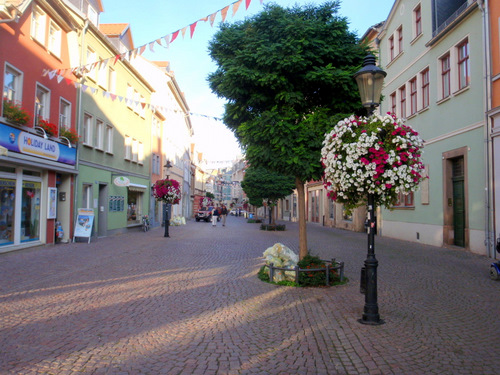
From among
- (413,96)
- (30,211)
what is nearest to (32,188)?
(30,211)

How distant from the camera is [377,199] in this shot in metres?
5.92

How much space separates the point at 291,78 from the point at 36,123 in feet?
31.0

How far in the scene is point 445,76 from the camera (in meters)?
15.1

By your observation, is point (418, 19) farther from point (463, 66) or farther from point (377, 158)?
point (377, 158)

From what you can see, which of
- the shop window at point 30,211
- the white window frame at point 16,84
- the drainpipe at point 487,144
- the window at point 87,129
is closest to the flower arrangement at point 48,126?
the white window frame at point 16,84

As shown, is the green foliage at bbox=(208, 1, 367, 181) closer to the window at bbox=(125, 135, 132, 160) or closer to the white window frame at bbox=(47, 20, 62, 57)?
the white window frame at bbox=(47, 20, 62, 57)

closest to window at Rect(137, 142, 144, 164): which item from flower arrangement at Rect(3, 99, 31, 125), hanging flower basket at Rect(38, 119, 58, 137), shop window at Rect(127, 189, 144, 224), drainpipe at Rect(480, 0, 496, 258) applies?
shop window at Rect(127, 189, 144, 224)

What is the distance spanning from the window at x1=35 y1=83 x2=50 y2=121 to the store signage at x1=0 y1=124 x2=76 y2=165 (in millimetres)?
950

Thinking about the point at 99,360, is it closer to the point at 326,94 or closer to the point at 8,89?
the point at 326,94

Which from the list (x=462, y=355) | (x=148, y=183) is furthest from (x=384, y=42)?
(x=462, y=355)

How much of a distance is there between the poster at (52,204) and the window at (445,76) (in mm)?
14765

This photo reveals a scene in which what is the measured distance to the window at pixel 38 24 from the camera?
13477 mm

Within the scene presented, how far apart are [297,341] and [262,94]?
5389 millimetres

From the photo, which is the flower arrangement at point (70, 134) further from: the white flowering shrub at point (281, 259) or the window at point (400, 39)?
the window at point (400, 39)
